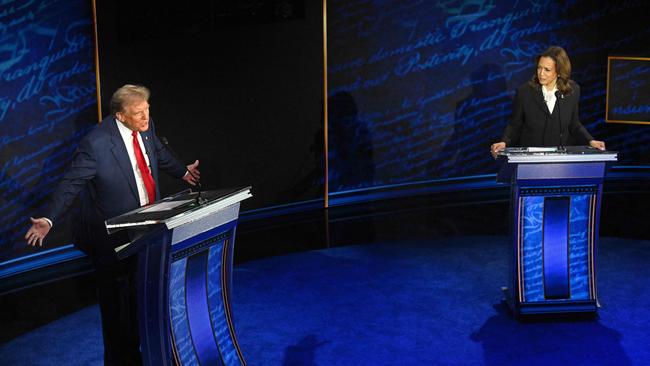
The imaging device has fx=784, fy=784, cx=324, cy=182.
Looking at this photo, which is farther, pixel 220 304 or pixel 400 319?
pixel 400 319

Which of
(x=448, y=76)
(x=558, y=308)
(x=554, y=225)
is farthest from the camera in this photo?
(x=448, y=76)

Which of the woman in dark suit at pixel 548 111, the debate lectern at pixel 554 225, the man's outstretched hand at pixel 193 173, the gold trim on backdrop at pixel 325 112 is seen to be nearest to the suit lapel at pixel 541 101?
the woman in dark suit at pixel 548 111

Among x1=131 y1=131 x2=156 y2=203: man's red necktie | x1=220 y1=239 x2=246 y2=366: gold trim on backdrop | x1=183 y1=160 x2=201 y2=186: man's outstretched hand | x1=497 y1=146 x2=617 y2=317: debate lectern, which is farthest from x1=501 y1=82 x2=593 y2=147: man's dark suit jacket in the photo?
x1=131 y1=131 x2=156 y2=203: man's red necktie

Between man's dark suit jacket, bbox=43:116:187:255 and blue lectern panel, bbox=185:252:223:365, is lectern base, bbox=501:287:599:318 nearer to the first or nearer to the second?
blue lectern panel, bbox=185:252:223:365

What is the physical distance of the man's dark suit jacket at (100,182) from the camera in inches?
133

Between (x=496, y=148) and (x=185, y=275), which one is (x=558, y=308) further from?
(x=185, y=275)

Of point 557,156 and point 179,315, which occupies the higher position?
point 557,156

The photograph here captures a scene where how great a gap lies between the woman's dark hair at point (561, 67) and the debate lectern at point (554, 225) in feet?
1.75

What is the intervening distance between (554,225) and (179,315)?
2.33m

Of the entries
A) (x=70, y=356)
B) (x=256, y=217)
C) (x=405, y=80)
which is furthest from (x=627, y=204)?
(x=70, y=356)

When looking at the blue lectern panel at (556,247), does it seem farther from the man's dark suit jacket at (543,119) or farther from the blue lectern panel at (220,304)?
the blue lectern panel at (220,304)

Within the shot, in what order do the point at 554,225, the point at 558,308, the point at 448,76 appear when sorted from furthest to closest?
the point at 448,76 → the point at 558,308 → the point at 554,225

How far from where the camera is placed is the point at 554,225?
4.46 metres

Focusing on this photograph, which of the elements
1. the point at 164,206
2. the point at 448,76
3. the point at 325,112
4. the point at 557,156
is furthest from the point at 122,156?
the point at 448,76
